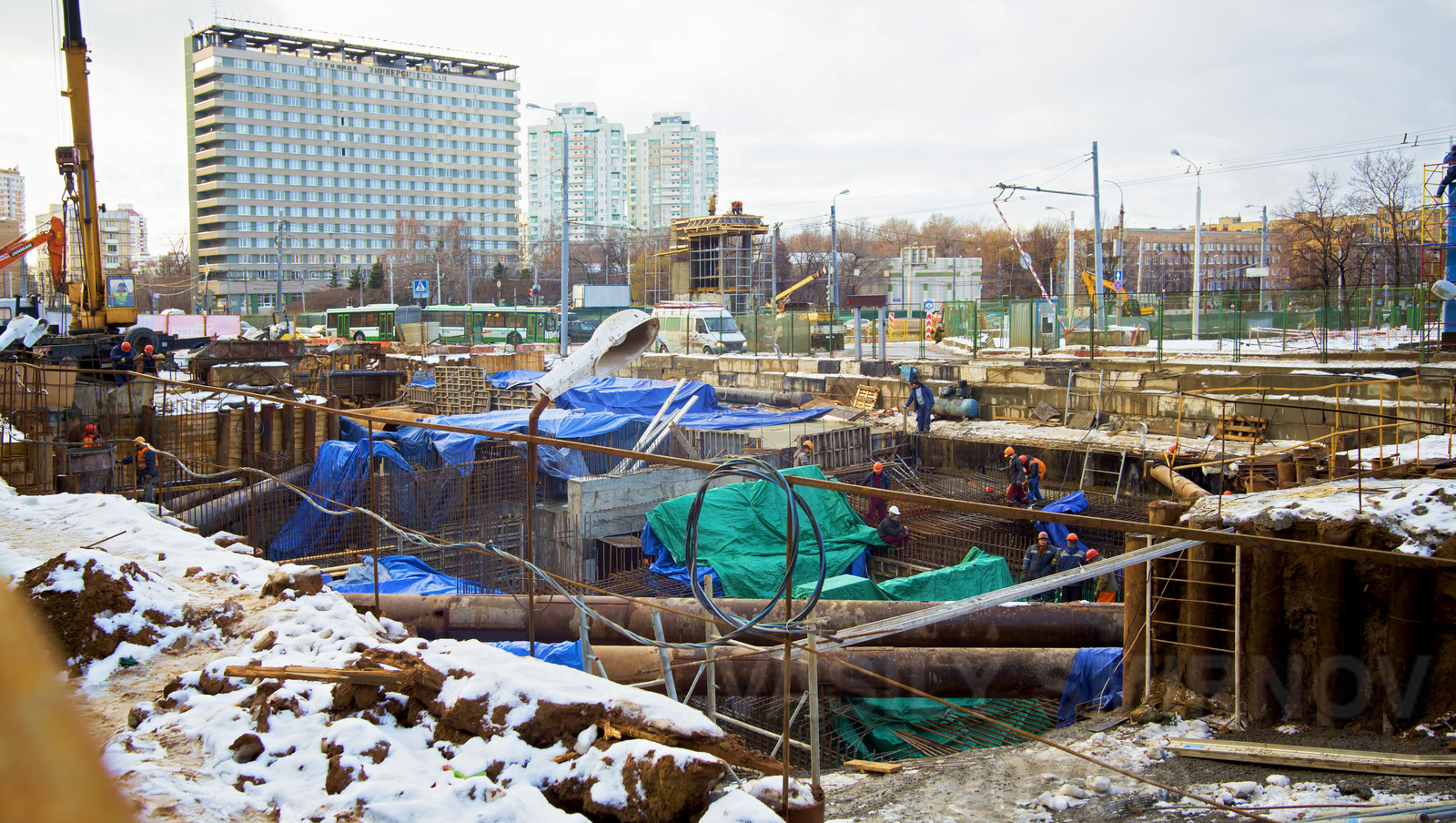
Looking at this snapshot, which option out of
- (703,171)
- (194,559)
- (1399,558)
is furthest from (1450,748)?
(703,171)

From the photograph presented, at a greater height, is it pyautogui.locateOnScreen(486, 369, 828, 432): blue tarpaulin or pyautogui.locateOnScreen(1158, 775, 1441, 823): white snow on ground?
pyautogui.locateOnScreen(486, 369, 828, 432): blue tarpaulin

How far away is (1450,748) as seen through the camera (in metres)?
5.54

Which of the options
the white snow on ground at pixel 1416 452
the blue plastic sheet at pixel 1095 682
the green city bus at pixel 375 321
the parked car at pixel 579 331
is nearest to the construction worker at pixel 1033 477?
the white snow on ground at pixel 1416 452

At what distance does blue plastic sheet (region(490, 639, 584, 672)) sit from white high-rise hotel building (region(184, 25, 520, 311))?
89.4 metres

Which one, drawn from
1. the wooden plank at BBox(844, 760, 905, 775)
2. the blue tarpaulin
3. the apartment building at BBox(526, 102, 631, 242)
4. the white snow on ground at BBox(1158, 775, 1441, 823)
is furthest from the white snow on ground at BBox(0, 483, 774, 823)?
the apartment building at BBox(526, 102, 631, 242)

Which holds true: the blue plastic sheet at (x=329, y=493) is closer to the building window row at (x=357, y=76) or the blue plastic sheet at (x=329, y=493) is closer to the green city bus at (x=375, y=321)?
the green city bus at (x=375, y=321)

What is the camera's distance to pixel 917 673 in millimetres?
7355

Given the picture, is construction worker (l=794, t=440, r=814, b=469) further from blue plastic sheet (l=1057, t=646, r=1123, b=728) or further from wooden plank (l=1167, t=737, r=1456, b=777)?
wooden plank (l=1167, t=737, r=1456, b=777)

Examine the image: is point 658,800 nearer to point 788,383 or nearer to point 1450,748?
point 1450,748

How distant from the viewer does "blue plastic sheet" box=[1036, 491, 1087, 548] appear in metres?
13.1

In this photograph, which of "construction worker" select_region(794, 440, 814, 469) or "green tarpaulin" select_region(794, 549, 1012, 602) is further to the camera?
"construction worker" select_region(794, 440, 814, 469)

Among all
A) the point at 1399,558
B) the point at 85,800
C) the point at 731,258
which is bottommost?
the point at 1399,558

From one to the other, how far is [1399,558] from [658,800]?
9.30ft

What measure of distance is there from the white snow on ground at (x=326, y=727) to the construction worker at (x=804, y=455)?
1093 centimetres
